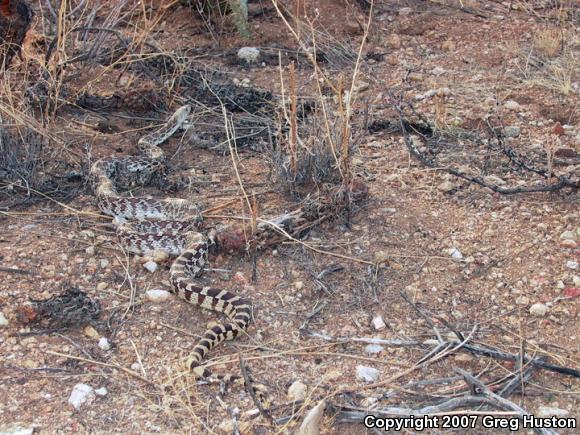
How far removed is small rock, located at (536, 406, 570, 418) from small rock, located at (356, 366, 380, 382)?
2.70 feet

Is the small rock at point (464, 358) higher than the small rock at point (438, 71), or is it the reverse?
the small rock at point (438, 71)

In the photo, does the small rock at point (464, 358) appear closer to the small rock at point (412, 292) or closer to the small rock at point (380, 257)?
the small rock at point (412, 292)

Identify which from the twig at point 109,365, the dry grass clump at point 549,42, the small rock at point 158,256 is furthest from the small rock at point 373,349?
the dry grass clump at point 549,42

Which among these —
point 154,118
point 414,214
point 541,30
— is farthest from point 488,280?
point 541,30

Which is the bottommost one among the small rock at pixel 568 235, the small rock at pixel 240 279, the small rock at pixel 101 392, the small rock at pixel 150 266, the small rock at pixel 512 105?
the small rock at pixel 240 279

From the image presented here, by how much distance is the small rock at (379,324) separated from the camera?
4609 millimetres

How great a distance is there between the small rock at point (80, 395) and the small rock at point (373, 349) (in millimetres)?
1475

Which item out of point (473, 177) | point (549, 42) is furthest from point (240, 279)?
point (549, 42)

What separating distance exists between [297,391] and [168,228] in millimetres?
1943

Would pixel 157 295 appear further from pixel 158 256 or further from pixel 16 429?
pixel 16 429

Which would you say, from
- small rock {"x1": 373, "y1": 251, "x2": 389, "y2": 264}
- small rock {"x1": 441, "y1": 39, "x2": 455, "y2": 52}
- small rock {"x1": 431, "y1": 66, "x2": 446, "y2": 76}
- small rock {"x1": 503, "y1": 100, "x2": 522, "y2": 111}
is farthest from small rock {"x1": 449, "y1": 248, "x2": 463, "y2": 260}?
small rock {"x1": 441, "y1": 39, "x2": 455, "y2": 52}

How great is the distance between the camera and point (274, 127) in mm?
6883

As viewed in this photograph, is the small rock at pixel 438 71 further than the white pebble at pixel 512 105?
Yes

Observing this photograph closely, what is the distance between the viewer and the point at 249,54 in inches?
323
